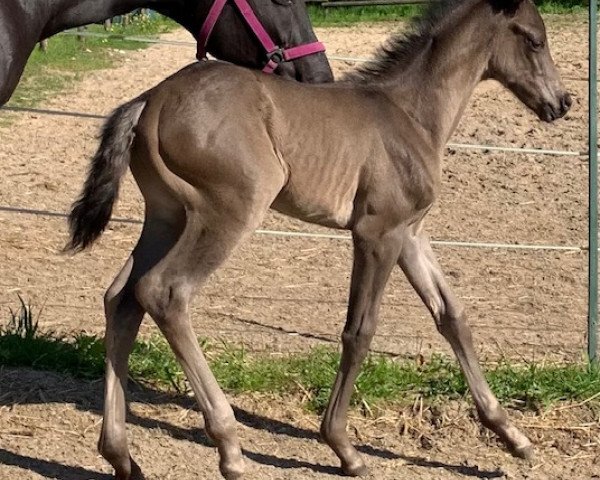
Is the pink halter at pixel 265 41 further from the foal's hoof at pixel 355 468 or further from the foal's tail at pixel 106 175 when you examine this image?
the foal's hoof at pixel 355 468

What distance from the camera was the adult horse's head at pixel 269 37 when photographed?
491 centimetres

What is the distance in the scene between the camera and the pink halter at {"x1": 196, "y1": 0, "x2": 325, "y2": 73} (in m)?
4.90

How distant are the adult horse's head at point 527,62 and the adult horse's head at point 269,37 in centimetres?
70

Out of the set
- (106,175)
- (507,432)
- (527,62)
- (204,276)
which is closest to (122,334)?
(204,276)

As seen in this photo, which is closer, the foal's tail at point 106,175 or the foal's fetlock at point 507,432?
the foal's tail at point 106,175

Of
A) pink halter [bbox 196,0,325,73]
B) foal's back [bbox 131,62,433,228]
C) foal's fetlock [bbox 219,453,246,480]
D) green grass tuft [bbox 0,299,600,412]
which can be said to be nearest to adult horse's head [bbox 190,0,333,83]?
pink halter [bbox 196,0,325,73]

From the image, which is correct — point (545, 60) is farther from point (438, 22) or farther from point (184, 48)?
point (184, 48)

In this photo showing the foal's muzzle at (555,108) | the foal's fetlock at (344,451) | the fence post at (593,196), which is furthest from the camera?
the fence post at (593,196)

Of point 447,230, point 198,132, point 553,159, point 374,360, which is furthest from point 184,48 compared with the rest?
point 198,132

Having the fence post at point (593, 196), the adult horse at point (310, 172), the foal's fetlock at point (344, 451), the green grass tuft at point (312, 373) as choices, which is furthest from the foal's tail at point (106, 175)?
the fence post at point (593, 196)

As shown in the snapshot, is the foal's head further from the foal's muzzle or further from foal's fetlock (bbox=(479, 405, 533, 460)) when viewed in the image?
foal's fetlock (bbox=(479, 405, 533, 460))

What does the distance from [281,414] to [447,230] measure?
10.6 ft

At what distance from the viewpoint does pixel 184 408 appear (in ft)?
16.8

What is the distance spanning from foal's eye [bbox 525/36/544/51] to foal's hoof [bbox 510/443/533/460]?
5.07 ft
